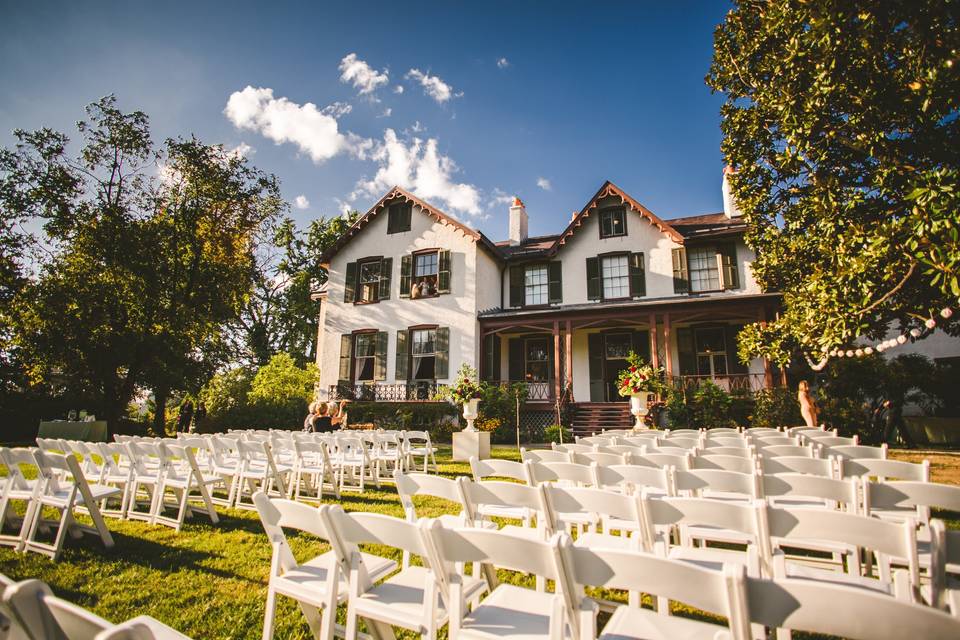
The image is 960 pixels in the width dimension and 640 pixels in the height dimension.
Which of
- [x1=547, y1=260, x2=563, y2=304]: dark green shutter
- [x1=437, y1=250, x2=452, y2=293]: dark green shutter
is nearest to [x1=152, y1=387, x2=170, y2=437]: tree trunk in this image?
[x1=437, y1=250, x2=452, y2=293]: dark green shutter

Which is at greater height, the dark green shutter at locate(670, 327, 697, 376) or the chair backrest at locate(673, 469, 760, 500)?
the dark green shutter at locate(670, 327, 697, 376)

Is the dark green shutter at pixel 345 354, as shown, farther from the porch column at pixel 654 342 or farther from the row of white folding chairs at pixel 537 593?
the row of white folding chairs at pixel 537 593

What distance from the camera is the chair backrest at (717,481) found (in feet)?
8.92

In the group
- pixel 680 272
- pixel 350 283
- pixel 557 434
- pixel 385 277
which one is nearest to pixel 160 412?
pixel 350 283

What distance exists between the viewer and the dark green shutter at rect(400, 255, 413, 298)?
61.7ft

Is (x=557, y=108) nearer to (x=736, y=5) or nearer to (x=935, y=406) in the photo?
(x=736, y=5)

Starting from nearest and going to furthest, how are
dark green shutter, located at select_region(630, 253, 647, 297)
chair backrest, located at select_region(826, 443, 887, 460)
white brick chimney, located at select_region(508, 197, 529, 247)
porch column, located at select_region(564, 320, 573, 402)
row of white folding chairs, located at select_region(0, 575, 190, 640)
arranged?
row of white folding chairs, located at select_region(0, 575, 190, 640) < chair backrest, located at select_region(826, 443, 887, 460) < porch column, located at select_region(564, 320, 573, 402) < dark green shutter, located at select_region(630, 253, 647, 297) < white brick chimney, located at select_region(508, 197, 529, 247)

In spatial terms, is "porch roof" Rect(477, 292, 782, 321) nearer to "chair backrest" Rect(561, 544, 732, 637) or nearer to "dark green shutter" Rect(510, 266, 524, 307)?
"dark green shutter" Rect(510, 266, 524, 307)

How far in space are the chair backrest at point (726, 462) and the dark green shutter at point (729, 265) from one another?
13433mm

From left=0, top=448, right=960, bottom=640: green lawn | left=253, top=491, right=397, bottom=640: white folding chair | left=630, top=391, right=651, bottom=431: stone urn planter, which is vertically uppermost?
left=630, top=391, right=651, bottom=431: stone urn planter

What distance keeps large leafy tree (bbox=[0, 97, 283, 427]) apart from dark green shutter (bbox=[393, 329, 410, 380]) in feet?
27.6

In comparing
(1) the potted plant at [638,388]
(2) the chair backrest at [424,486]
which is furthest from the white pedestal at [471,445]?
(2) the chair backrest at [424,486]

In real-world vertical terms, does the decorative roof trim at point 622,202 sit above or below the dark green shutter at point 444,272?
above

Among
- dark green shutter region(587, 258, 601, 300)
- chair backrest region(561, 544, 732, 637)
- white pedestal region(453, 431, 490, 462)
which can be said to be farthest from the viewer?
dark green shutter region(587, 258, 601, 300)
